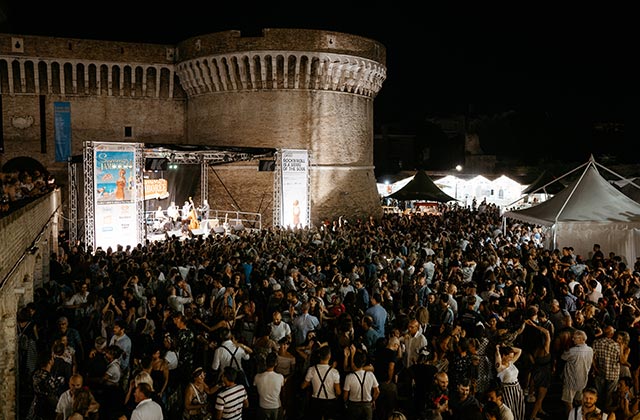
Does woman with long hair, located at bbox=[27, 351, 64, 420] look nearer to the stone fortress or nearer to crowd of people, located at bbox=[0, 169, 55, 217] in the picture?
crowd of people, located at bbox=[0, 169, 55, 217]

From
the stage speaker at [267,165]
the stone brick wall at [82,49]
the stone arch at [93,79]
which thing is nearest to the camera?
the stage speaker at [267,165]

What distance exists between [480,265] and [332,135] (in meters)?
14.8

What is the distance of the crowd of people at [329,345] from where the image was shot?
16.1 ft

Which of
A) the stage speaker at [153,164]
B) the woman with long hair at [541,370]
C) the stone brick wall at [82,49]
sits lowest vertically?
the woman with long hair at [541,370]

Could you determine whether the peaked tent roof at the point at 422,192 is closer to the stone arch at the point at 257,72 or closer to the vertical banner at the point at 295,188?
the vertical banner at the point at 295,188

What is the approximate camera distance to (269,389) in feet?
16.2

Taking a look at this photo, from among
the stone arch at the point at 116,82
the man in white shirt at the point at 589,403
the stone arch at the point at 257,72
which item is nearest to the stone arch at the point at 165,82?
the stone arch at the point at 116,82

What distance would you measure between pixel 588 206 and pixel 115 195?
12407 mm

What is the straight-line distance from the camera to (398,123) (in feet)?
158

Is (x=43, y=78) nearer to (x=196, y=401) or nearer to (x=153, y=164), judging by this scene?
(x=153, y=164)

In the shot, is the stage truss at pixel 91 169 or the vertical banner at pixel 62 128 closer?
the stage truss at pixel 91 169

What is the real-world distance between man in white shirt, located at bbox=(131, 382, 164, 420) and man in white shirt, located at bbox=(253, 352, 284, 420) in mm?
976

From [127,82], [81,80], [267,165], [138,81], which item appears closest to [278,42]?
[267,165]

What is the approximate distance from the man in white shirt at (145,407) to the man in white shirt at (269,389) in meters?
0.98
